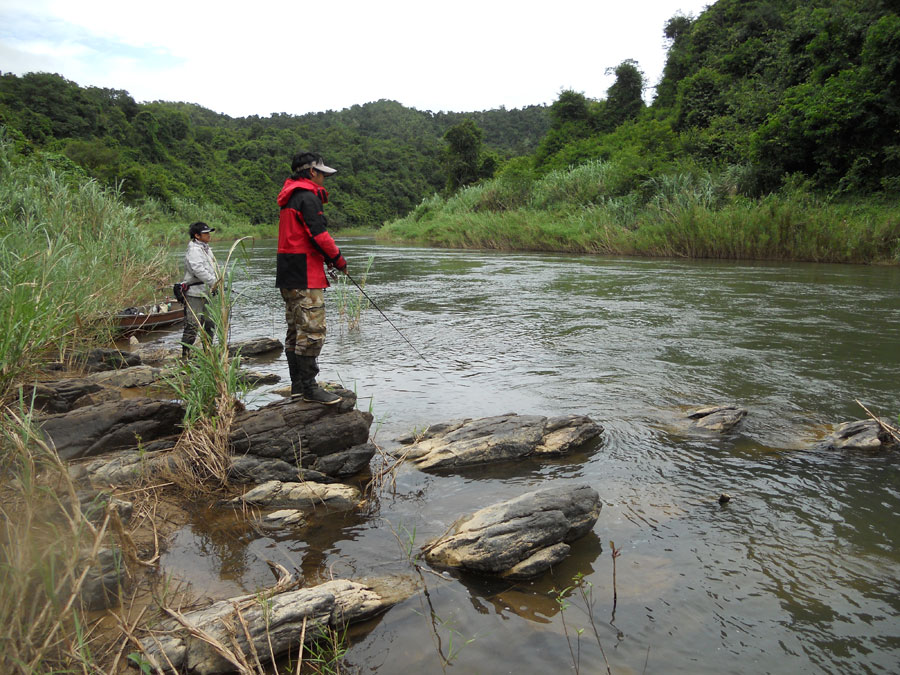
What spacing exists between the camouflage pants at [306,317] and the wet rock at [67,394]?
1781 mm

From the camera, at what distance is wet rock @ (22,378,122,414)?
4679 mm

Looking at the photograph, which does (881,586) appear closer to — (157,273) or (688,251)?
(157,273)

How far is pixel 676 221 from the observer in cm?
1897

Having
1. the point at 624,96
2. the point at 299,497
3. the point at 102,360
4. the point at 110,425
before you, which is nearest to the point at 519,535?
the point at 299,497

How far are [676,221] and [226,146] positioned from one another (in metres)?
67.6

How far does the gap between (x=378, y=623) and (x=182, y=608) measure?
0.93 meters

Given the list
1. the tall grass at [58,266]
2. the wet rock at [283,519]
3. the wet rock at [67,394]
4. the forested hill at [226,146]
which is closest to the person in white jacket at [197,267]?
the tall grass at [58,266]

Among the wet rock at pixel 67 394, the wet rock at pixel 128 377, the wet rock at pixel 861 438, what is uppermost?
the wet rock at pixel 67 394

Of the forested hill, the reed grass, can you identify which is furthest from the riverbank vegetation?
the forested hill

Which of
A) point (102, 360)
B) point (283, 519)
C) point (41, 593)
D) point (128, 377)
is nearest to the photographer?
point (41, 593)

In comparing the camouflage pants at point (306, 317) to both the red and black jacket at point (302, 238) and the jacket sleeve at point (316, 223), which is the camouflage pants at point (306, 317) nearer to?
the red and black jacket at point (302, 238)

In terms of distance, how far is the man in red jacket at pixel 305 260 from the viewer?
442 cm

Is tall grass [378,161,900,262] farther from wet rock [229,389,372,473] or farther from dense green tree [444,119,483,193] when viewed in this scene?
dense green tree [444,119,483,193]

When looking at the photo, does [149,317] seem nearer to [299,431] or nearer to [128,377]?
[128,377]
